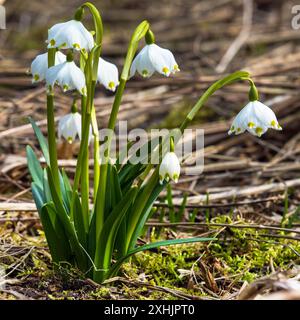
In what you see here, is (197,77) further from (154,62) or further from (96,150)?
(154,62)

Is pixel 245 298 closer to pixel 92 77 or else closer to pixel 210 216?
pixel 92 77

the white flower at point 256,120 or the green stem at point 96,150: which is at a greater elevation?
the white flower at point 256,120

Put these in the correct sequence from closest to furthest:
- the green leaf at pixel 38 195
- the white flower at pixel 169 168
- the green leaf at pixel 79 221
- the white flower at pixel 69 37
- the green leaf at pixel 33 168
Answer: the white flower at pixel 69 37 < the white flower at pixel 169 168 < the green leaf at pixel 79 221 < the green leaf at pixel 38 195 < the green leaf at pixel 33 168

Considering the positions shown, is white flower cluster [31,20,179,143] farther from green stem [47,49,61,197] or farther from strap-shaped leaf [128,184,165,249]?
strap-shaped leaf [128,184,165,249]

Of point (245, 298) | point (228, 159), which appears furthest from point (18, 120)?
point (245, 298)

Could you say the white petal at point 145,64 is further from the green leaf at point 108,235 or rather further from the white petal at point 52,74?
the green leaf at point 108,235

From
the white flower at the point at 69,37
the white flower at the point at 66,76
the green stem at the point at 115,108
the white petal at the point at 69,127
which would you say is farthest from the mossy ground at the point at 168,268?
the white flower at the point at 69,37

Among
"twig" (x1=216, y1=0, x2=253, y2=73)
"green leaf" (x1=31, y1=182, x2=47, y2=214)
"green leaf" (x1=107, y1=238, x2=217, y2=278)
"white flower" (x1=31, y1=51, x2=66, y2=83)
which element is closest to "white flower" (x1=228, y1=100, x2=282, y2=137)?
"green leaf" (x1=107, y1=238, x2=217, y2=278)

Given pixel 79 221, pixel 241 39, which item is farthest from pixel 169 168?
pixel 241 39
